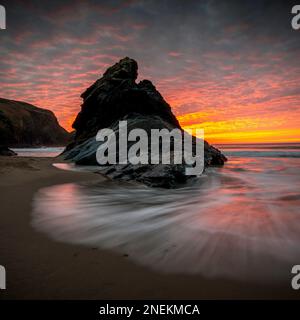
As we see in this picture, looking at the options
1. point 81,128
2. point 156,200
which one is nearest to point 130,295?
point 156,200

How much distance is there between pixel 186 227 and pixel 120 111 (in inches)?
571

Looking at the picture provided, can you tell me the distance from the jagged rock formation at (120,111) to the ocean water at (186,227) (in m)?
4.11

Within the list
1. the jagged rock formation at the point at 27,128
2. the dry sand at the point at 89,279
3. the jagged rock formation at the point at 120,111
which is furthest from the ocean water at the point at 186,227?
the jagged rock formation at the point at 27,128

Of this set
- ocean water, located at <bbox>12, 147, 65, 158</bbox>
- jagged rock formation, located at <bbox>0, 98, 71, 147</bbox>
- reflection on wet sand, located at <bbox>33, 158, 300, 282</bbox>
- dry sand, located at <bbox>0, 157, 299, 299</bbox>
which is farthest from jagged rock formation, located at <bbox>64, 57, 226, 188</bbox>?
jagged rock formation, located at <bbox>0, 98, 71, 147</bbox>

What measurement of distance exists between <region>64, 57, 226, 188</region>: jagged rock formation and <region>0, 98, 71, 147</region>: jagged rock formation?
4919cm

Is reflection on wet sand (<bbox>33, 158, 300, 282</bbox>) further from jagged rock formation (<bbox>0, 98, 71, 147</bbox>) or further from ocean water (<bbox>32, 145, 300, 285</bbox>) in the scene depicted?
jagged rock formation (<bbox>0, 98, 71, 147</bbox>)

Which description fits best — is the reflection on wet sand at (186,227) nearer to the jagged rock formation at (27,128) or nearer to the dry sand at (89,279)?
the dry sand at (89,279)

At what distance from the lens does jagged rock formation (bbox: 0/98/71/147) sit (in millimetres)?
62300

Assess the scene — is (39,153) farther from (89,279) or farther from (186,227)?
(89,279)

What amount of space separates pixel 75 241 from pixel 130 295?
119 centimetres

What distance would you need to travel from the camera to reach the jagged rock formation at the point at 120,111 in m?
13.6

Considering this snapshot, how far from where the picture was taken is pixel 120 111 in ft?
55.1

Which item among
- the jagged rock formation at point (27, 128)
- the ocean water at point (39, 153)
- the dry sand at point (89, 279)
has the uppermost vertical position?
the jagged rock formation at point (27, 128)
